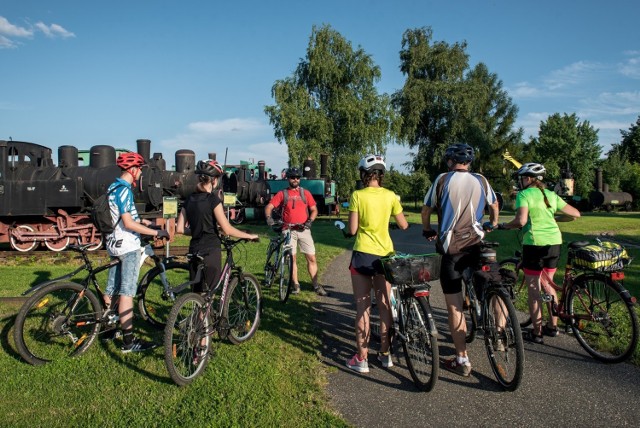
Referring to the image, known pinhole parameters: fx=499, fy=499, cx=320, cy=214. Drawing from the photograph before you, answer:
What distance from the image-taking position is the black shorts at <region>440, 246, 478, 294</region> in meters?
4.42

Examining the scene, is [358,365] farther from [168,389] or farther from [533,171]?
[533,171]

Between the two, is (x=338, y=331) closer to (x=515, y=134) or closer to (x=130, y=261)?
(x=130, y=261)

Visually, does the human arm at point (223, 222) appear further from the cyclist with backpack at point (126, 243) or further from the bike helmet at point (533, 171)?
the bike helmet at point (533, 171)

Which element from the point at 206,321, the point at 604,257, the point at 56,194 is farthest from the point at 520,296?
the point at 56,194

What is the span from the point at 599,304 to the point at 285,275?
423 cm

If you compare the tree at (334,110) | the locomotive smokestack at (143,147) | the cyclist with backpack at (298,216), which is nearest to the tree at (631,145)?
the tree at (334,110)

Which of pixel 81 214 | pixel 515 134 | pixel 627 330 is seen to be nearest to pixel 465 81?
pixel 515 134

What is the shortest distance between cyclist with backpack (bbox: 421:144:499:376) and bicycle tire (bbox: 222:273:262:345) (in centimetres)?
216

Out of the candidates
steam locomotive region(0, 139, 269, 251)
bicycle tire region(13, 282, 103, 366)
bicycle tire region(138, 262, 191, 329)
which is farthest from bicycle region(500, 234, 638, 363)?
steam locomotive region(0, 139, 269, 251)

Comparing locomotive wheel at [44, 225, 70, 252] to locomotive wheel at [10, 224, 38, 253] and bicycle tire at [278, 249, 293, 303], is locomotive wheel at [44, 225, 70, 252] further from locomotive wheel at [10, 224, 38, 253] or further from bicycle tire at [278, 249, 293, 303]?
bicycle tire at [278, 249, 293, 303]

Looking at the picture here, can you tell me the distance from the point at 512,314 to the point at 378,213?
1.43 m

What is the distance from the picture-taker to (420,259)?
421 cm

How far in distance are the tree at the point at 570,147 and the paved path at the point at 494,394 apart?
45.8 m

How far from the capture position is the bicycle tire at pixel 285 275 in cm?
728
